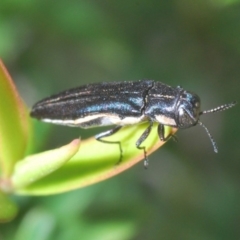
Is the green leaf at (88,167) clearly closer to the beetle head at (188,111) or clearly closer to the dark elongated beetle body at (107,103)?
→ the beetle head at (188,111)

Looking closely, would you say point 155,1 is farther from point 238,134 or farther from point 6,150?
point 6,150

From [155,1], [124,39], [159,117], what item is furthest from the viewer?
[124,39]

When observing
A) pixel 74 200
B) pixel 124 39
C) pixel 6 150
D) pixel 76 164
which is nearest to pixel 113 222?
pixel 74 200

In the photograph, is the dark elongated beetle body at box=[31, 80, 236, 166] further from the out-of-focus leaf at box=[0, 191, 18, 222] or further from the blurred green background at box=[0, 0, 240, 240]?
the out-of-focus leaf at box=[0, 191, 18, 222]

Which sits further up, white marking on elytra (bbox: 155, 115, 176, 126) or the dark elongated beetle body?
the dark elongated beetle body

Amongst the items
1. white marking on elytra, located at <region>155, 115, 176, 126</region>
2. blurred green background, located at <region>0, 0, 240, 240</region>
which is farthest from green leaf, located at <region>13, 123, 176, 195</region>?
blurred green background, located at <region>0, 0, 240, 240</region>

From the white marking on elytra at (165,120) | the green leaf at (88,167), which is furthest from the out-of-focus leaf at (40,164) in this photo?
the white marking on elytra at (165,120)

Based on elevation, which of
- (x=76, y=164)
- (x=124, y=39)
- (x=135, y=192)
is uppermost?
(x=124, y=39)

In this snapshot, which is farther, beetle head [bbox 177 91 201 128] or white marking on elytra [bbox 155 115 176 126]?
beetle head [bbox 177 91 201 128]

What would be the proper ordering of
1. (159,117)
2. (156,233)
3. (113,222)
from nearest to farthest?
(159,117) < (113,222) < (156,233)
